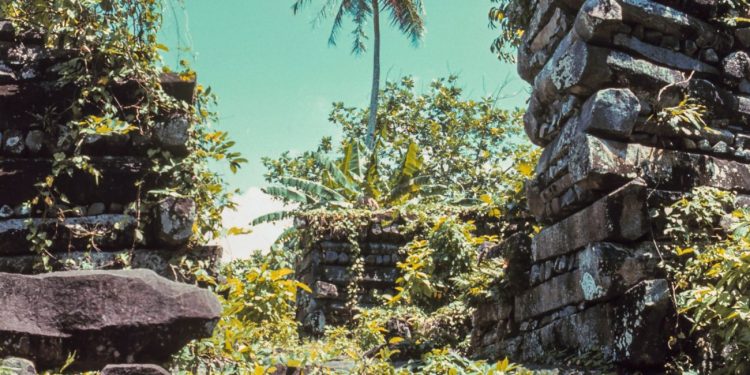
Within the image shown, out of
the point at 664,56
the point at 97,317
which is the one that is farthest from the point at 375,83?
the point at 97,317

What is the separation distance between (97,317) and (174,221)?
1.19 metres

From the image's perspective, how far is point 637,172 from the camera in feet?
13.6

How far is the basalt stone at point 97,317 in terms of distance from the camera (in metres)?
2.49

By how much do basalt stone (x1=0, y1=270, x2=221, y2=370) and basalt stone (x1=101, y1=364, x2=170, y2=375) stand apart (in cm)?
9

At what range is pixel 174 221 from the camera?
371 cm

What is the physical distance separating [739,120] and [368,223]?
589 cm

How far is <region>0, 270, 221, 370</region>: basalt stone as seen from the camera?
249cm

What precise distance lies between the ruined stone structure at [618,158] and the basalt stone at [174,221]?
2.39 metres

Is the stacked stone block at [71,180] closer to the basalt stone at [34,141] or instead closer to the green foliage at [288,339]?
the basalt stone at [34,141]

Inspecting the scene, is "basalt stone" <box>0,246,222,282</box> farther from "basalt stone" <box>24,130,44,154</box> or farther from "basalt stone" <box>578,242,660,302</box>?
"basalt stone" <box>578,242,660,302</box>

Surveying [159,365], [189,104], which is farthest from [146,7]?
[159,365]

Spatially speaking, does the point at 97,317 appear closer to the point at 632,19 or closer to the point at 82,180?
the point at 82,180

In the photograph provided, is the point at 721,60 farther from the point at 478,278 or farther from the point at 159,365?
the point at 159,365

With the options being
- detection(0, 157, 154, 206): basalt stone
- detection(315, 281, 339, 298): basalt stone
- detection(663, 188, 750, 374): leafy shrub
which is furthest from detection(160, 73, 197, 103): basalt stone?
detection(315, 281, 339, 298): basalt stone
